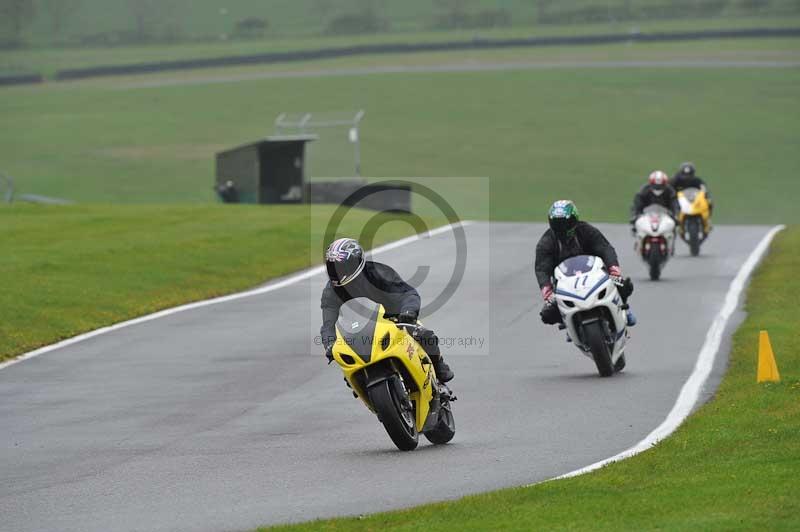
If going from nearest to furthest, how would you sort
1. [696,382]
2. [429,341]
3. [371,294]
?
[371,294] < [429,341] < [696,382]

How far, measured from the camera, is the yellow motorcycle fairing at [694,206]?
29062 millimetres

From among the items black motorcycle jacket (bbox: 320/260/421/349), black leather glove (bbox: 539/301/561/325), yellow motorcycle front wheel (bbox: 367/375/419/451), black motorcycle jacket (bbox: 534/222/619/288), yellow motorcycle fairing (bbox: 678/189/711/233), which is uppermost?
black motorcycle jacket (bbox: 320/260/421/349)

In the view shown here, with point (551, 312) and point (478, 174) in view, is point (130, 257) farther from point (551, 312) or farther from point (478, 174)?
point (478, 174)

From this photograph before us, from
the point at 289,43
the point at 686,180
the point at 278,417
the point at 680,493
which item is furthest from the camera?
the point at 289,43

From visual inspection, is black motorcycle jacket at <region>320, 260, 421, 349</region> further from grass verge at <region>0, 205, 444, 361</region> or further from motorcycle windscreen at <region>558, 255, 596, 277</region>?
grass verge at <region>0, 205, 444, 361</region>

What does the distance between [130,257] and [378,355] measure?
17.5m

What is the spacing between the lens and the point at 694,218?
95.3ft

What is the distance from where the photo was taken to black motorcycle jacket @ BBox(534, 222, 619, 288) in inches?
607

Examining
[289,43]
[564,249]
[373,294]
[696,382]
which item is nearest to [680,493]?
[373,294]

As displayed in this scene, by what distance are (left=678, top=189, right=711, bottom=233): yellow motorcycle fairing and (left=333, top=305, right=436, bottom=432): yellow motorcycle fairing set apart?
749 inches

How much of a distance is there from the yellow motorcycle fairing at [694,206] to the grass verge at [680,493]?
17151 millimetres

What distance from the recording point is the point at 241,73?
73875mm

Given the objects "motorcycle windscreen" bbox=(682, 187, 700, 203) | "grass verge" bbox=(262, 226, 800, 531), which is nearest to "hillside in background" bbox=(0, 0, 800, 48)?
"motorcycle windscreen" bbox=(682, 187, 700, 203)

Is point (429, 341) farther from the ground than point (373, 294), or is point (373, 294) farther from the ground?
point (373, 294)
